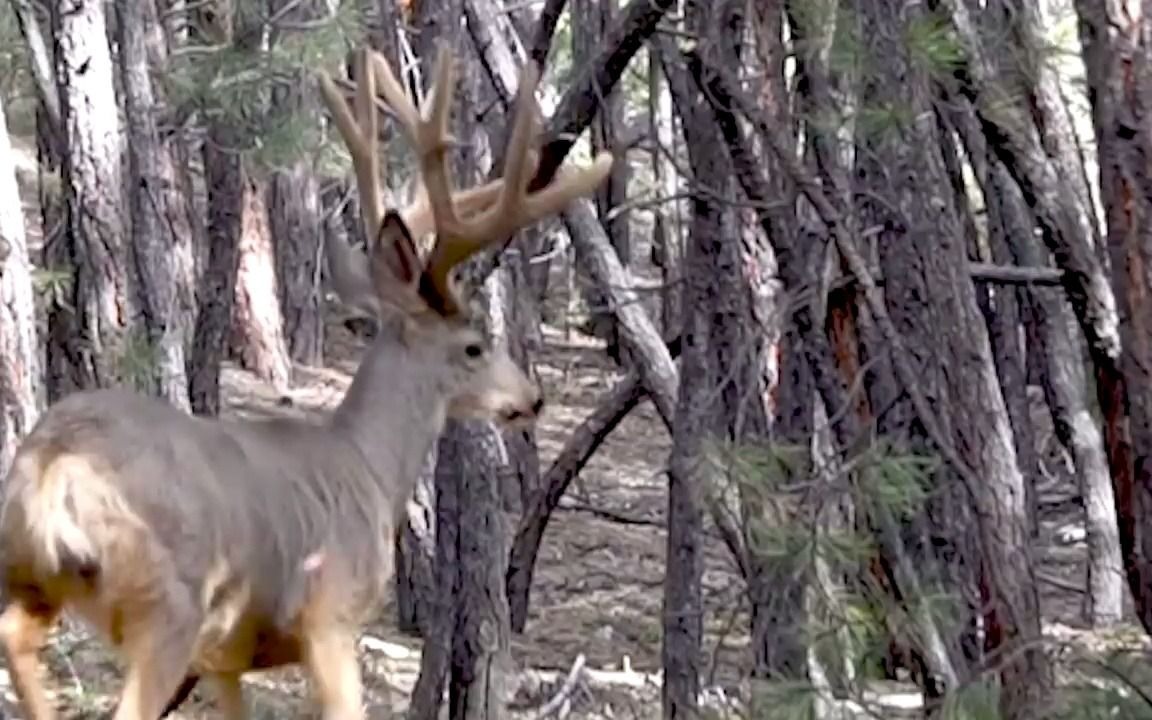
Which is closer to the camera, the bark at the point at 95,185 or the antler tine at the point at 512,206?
the antler tine at the point at 512,206

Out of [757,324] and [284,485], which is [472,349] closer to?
[284,485]

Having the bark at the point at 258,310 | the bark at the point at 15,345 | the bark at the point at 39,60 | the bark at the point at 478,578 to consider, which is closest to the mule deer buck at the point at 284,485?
the bark at the point at 478,578

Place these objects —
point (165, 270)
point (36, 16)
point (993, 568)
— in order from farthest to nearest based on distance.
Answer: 1. point (36, 16)
2. point (165, 270)
3. point (993, 568)

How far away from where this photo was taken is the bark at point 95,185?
888 centimetres

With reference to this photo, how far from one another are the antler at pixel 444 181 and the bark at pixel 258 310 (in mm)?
13247

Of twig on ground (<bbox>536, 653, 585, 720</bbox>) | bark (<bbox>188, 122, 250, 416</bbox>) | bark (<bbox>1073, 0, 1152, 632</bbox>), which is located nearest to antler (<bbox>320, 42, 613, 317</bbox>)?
bark (<bbox>1073, 0, 1152, 632</bbox>)

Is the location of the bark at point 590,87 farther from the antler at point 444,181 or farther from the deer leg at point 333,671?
the deer leg at point 333,671

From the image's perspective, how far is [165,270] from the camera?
367 inches

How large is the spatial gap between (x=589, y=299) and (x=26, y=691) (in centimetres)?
1315

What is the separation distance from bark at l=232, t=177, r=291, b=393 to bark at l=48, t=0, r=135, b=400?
10.9 m

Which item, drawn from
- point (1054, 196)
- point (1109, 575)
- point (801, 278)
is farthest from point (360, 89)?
point (1109, 575)

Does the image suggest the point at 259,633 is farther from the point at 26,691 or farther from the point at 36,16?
the point at 36,16

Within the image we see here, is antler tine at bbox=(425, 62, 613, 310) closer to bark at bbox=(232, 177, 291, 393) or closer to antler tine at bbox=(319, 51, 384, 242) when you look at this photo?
antler tine at bbox=(319, 51, 384, 242)

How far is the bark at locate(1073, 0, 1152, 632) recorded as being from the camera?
4.56 m
